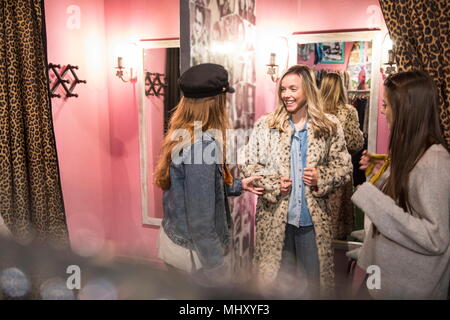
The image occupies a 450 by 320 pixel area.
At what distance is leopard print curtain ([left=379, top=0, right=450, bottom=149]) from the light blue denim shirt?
23.9 inches

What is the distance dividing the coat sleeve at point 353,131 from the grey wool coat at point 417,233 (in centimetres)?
135

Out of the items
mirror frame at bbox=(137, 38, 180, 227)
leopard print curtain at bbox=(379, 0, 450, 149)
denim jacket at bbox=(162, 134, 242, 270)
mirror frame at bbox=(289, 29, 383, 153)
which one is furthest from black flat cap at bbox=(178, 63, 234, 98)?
mirror frame at bbox=(137, 38, 180, 227)

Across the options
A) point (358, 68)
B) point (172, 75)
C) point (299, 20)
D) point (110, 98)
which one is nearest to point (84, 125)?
point (110, 98)

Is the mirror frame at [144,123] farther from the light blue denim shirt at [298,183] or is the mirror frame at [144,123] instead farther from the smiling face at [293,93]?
the light blue denim shirt at [298,183]

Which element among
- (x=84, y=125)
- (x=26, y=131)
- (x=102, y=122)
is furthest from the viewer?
(x=102, y=122)

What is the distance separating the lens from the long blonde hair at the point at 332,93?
2.59 meters

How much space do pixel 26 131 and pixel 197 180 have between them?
57.9 inches

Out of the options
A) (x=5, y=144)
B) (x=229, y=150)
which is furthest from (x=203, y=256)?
(x=5, y=144)

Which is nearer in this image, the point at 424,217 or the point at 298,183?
the point at 424,217

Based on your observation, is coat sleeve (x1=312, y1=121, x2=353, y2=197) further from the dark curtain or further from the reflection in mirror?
the dark curtain

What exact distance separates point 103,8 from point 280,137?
2283mm

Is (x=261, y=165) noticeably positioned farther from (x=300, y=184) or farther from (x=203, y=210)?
(x=203, y=210)

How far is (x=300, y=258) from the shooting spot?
1.98 metres
